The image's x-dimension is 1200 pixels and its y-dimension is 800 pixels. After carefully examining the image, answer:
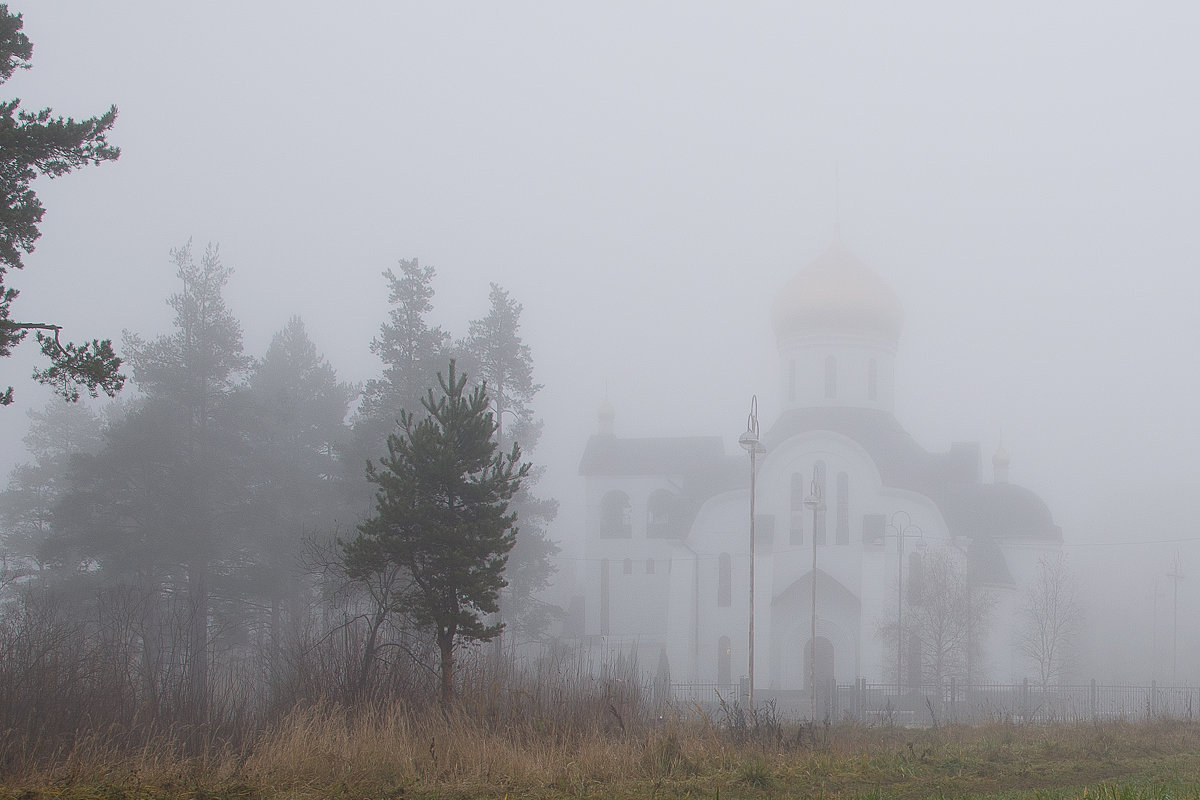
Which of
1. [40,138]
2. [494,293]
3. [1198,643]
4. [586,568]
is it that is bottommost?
[1198,643]

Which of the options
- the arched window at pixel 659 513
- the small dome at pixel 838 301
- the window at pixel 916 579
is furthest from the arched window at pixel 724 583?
the small dome at pixel 838 301

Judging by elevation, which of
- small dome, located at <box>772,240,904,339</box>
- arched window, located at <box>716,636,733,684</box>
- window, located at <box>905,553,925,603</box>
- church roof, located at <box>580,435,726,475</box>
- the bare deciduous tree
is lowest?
arched window, located at <box>716,636,733,684</box>

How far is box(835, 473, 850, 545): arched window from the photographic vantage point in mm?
50594

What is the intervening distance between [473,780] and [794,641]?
40.5 m

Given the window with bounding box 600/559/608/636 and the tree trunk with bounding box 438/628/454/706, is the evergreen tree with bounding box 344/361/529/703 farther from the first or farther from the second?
the window with bounding box 600/559/608/636

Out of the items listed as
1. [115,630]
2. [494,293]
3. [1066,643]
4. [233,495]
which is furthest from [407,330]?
[1066,643]

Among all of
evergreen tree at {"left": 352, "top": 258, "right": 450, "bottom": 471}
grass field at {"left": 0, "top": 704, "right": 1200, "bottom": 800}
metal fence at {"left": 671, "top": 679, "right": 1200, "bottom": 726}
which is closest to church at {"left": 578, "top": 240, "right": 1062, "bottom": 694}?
metal fence at {"left": 671, "top": 679, "right": 1200, "bottom": 726}

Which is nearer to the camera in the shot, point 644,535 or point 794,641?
point 794,641

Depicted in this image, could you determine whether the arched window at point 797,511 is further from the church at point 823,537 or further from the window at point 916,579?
the window at point 916,579

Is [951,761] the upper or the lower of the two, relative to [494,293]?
lower

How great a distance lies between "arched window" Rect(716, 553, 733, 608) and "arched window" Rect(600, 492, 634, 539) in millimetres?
6698

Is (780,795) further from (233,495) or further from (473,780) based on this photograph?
(233,495)

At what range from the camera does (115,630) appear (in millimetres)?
19391

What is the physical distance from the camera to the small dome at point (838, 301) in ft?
184
